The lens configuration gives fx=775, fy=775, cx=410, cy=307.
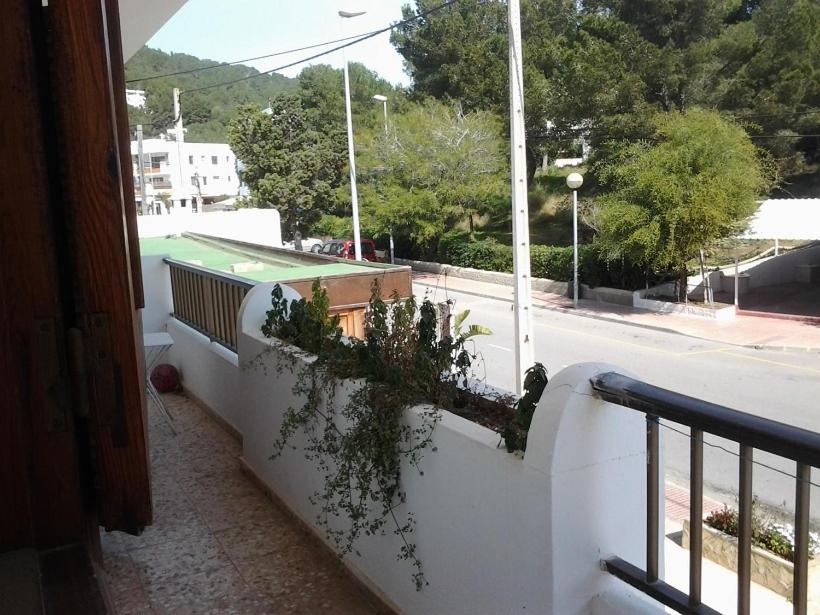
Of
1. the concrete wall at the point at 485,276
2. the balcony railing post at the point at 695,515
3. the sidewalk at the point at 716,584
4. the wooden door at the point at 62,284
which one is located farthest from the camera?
the concrete wall at the point at 485,276

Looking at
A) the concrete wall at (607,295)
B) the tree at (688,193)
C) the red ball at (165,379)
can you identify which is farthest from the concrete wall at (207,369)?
the concrete wall at (607,295)

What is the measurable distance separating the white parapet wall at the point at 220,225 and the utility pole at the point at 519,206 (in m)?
4.94

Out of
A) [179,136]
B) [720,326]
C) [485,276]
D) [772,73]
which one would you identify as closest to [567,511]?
[720,326]

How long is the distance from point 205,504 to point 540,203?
1268 inches

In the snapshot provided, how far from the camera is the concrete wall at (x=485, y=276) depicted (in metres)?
23.6

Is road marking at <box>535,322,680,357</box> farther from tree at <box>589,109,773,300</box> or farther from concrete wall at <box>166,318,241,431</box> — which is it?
concrete wall at <box>166,318,241,431</box>

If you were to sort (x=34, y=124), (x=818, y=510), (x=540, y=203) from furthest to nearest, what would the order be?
(x=540, y=203), (x=818, y=510), (x=34, y=124)

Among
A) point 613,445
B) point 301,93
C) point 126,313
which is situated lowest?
point 613,445

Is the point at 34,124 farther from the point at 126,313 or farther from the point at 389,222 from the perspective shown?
the point at 389,222

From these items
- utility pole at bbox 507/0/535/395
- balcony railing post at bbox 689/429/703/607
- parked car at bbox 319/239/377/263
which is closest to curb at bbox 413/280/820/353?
utility pole at bbox 507/0/535/395

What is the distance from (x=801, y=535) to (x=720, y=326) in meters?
17.2

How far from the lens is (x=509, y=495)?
7.87 ft

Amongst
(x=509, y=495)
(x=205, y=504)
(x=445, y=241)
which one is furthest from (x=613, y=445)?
(x=445, y=241)

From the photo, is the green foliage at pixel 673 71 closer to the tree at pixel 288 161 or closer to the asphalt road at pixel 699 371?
the asphalt road at pixel 699 371
